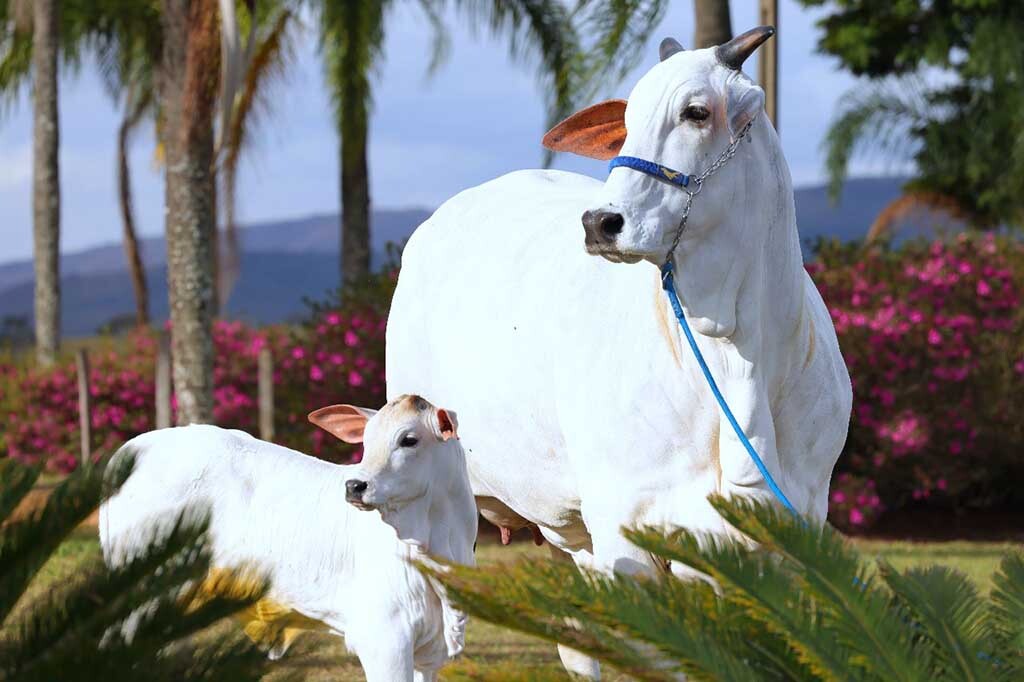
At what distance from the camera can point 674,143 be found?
359cm

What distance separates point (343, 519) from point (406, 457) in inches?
19.4

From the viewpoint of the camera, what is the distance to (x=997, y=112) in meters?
24.1

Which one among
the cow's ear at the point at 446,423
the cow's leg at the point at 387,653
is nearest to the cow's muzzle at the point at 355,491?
the cow's ear at the point at 446,423

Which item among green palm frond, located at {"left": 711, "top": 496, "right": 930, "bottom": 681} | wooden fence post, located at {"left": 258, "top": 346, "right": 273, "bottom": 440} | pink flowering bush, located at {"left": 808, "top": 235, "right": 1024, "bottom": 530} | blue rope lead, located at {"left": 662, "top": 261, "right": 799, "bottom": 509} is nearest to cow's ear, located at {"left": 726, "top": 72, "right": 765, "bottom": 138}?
blue rope lead, located at {"left": 662, "top": 261, "right": 799, "bottom": 509}

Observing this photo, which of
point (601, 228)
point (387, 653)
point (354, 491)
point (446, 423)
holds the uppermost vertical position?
point (601, 228)

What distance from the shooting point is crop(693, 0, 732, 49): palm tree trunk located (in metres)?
11.0

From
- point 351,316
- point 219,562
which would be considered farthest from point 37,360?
point 219,562

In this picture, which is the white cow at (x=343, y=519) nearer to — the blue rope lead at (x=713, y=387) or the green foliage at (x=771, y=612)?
the blue rope lead at (x=713, y=387)

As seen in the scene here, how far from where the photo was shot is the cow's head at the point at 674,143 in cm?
347

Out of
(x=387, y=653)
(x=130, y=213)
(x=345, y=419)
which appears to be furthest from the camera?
(x=130, y=213)

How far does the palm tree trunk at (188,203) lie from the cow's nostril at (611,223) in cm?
784

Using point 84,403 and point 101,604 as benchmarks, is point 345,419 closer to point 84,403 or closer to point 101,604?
point 101,604

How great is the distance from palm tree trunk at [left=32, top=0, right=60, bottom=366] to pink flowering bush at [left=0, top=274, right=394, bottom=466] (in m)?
2.40

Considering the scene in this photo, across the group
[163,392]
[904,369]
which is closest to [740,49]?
[904,369]
